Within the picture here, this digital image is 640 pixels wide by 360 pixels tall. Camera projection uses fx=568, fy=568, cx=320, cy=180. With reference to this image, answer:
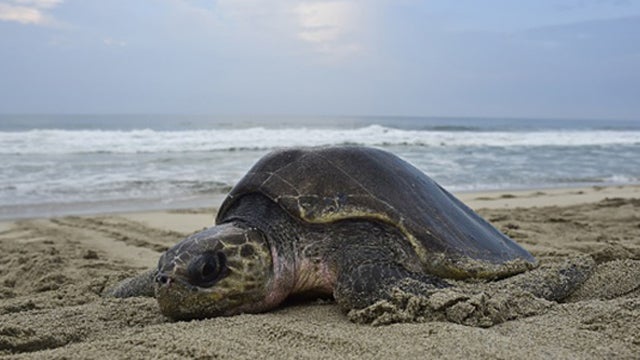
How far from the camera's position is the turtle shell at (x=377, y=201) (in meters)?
2.83

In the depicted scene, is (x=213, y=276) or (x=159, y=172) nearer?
(x=213, y=276)

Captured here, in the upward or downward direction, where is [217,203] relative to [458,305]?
downward

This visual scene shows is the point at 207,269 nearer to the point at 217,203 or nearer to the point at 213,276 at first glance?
the point at 213,276

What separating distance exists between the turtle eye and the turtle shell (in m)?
0.48

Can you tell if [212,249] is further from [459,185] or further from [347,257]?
[459,185]

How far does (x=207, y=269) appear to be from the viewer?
2.45 m

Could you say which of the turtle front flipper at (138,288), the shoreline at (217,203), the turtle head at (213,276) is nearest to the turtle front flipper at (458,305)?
the turtle head at (213,276)

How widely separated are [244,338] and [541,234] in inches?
180

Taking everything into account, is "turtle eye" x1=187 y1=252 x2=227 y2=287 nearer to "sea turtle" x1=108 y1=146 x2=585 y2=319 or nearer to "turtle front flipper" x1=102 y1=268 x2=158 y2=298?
"sea turtle" x1=108 y1=146 x2=585 y2=319

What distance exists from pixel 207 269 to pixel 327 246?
63 cm

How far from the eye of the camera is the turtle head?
2443 millimetres

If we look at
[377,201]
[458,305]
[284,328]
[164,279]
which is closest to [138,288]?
[164,279]

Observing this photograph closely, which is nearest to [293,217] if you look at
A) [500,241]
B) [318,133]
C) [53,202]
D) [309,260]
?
[309,260]

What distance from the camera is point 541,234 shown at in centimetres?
593
